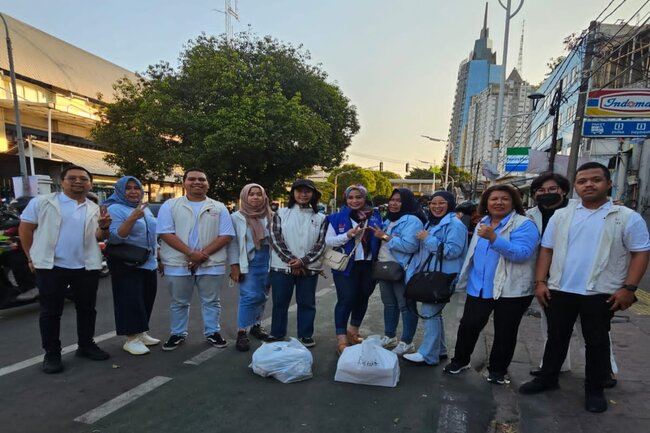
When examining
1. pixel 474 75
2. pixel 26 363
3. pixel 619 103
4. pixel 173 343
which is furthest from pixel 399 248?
pixel 474 75

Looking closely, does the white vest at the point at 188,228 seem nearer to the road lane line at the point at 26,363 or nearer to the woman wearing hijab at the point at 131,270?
the woman wearing hijab at the point at 131,270

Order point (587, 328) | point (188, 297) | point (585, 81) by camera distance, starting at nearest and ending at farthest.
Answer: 1. point (587, 328)
2. point (188, 297)
3. point (585, 81)

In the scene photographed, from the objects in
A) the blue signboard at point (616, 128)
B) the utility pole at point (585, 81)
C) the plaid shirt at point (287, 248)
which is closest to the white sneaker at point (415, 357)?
the plaid shirt at point (287, 248)

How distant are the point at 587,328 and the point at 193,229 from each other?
11.5 feet

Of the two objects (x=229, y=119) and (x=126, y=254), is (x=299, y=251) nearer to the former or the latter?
(x=126, y=254)

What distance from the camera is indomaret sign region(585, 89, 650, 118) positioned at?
899 cm

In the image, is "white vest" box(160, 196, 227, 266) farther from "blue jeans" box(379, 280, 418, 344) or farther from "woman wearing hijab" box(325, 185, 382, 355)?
"blue jeans" box(379, 280, 418, 344)

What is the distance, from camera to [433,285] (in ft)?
11.7

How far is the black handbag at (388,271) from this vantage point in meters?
3.88

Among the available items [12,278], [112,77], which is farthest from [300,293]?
[112,77]

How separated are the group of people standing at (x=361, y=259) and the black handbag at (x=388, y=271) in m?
0.02

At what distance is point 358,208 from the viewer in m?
4.14

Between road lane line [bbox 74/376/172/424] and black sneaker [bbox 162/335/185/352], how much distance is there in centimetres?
66

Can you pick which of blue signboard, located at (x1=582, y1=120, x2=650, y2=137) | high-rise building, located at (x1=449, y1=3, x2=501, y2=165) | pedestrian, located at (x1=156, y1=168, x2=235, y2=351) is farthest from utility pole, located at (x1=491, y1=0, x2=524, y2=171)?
high-rise building, located at (x1=449, y1=3, x2=501, y2=165)
